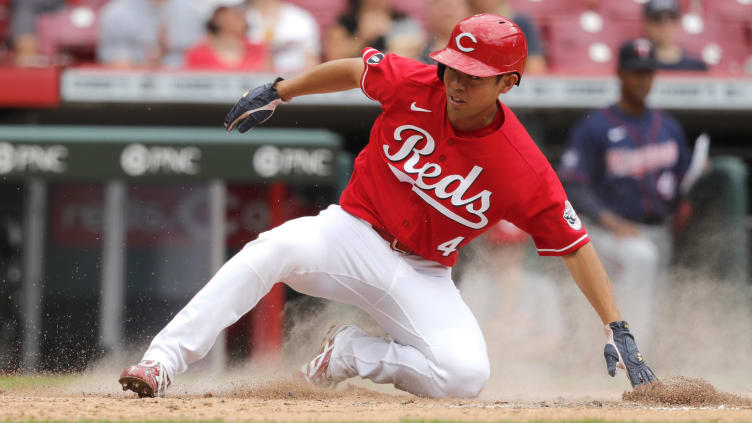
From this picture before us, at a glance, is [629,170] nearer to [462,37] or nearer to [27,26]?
[462,37]

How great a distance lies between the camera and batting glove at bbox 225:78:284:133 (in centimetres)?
423

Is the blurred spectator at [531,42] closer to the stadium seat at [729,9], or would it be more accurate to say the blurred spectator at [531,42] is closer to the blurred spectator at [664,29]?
the blurred spectator at [664,29]

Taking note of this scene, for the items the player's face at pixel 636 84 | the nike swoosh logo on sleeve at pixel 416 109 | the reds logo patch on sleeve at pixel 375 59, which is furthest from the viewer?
the player's face at pixel 636 84

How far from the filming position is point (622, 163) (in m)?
7.14

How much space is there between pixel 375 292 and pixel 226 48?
391 centimetres

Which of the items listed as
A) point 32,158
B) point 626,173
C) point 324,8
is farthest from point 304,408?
point 324,8

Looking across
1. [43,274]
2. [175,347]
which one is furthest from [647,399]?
[43,274]

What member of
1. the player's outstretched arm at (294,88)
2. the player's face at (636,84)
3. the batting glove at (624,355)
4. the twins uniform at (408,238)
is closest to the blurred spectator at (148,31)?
the player's face at (636,84)

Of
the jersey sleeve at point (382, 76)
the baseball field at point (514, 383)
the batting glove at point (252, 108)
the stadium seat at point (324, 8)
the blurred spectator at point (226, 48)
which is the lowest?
the baseball field at point (514, 383)

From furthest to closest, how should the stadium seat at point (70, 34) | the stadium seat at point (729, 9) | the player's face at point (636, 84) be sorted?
1. the stadium seat at point (729, 9)
2. the stadium seat at point (70, 34)
3. the player's face at point (636, 84)

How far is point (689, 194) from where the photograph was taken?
7594 mm

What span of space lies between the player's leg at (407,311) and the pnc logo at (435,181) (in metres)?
0.35

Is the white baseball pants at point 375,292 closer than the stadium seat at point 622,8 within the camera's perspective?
Yes

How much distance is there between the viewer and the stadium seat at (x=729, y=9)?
9359 mm
